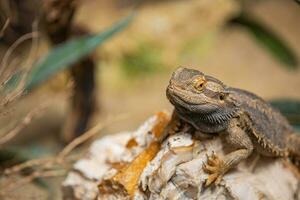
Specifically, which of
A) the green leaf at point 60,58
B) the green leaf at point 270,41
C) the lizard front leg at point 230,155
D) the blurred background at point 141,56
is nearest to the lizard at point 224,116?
the lizard front leg at point 230,155

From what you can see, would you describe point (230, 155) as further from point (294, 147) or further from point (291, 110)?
point (291, 110)

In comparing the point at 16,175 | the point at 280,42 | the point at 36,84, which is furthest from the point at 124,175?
the point at 280,42

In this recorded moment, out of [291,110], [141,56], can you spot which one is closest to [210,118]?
[291,110]

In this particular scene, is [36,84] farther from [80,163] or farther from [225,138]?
[225,138]

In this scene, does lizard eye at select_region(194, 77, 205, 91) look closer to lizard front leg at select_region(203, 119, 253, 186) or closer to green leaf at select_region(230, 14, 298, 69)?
lizard front leg at select_region(203, 119, 253, 186)

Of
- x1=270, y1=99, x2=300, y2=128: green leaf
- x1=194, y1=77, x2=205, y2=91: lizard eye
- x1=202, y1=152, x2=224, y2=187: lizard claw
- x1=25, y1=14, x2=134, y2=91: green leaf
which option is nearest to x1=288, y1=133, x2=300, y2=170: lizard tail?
x1=270, y1=99, x2=300, y2=128: green leaf
